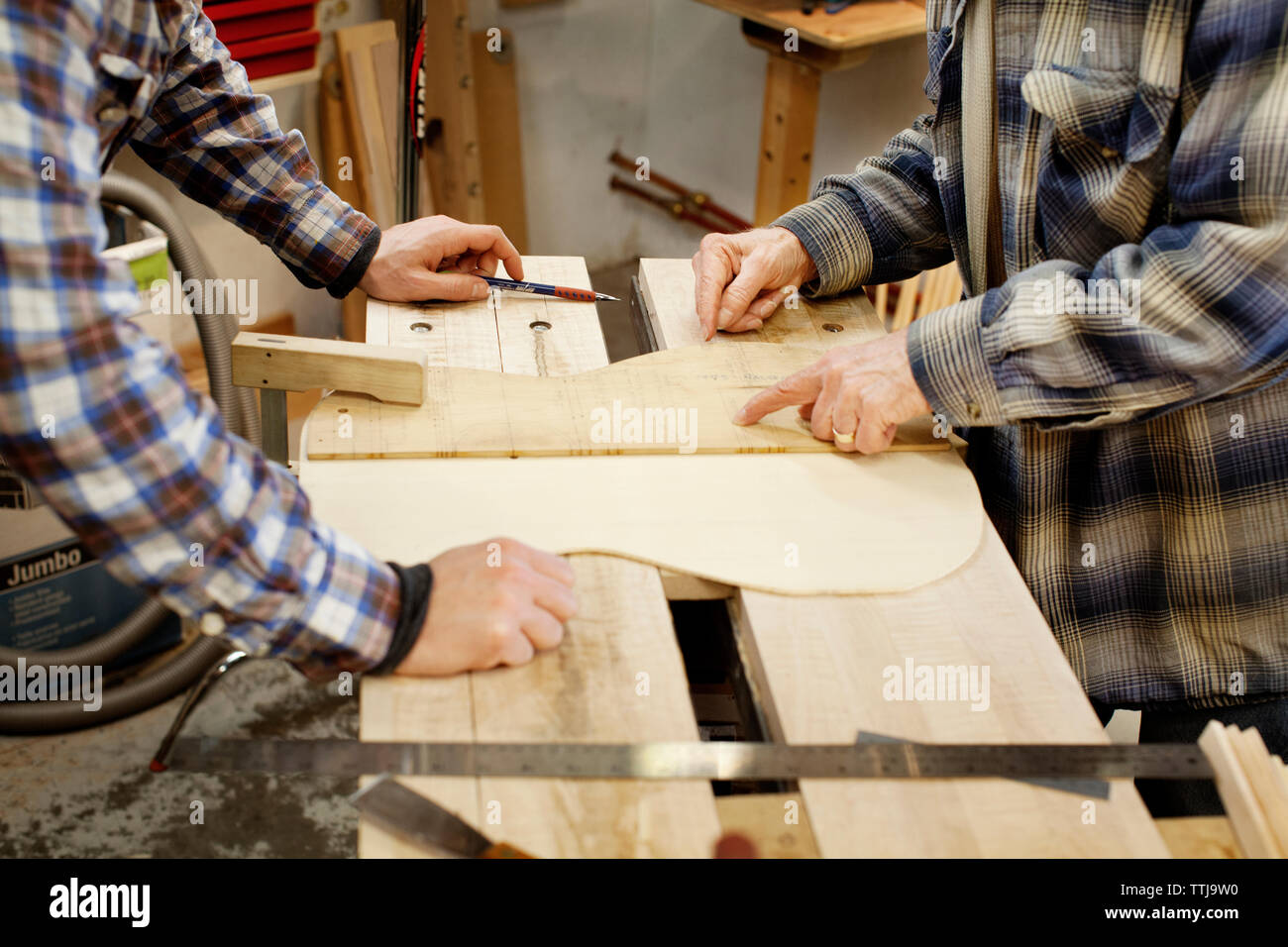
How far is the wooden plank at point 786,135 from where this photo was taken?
11.0 ft

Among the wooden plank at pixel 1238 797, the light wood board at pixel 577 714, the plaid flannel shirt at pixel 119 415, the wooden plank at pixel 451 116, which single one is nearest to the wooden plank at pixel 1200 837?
the wooden plank at pixel 1238 797

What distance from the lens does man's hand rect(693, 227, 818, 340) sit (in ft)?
5.40

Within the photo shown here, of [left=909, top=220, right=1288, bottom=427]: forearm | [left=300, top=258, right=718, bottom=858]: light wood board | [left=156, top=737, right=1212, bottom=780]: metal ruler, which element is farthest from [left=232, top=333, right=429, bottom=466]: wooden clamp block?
[left=909, top=220, right=1288, bottom=427]: forearm

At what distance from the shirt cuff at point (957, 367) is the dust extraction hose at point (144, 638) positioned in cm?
186

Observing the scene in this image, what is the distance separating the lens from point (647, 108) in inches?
167

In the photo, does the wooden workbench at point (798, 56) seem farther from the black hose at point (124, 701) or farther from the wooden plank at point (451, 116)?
the black hose at point (124, 701)

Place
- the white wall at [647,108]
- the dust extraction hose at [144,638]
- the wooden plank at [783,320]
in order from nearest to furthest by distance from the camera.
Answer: the wooden plank at [783,320] < the dust extraction hose at [144,638] < the white wall at [647,108]

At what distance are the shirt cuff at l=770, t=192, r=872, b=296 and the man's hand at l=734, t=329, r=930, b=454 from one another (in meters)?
0.34

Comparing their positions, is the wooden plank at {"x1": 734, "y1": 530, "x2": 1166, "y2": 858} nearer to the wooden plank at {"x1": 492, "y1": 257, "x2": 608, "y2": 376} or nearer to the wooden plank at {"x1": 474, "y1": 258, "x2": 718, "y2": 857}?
the wooden plank at {"x1": 474, "y1": 258, "x2": 718, "y2": 857}

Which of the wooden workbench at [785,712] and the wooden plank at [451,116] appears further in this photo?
the wooden plank at [451,116]

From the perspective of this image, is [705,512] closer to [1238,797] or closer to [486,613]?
[486,613]

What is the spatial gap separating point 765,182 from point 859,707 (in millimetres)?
2760

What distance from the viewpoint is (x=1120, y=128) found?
4.07 feet
